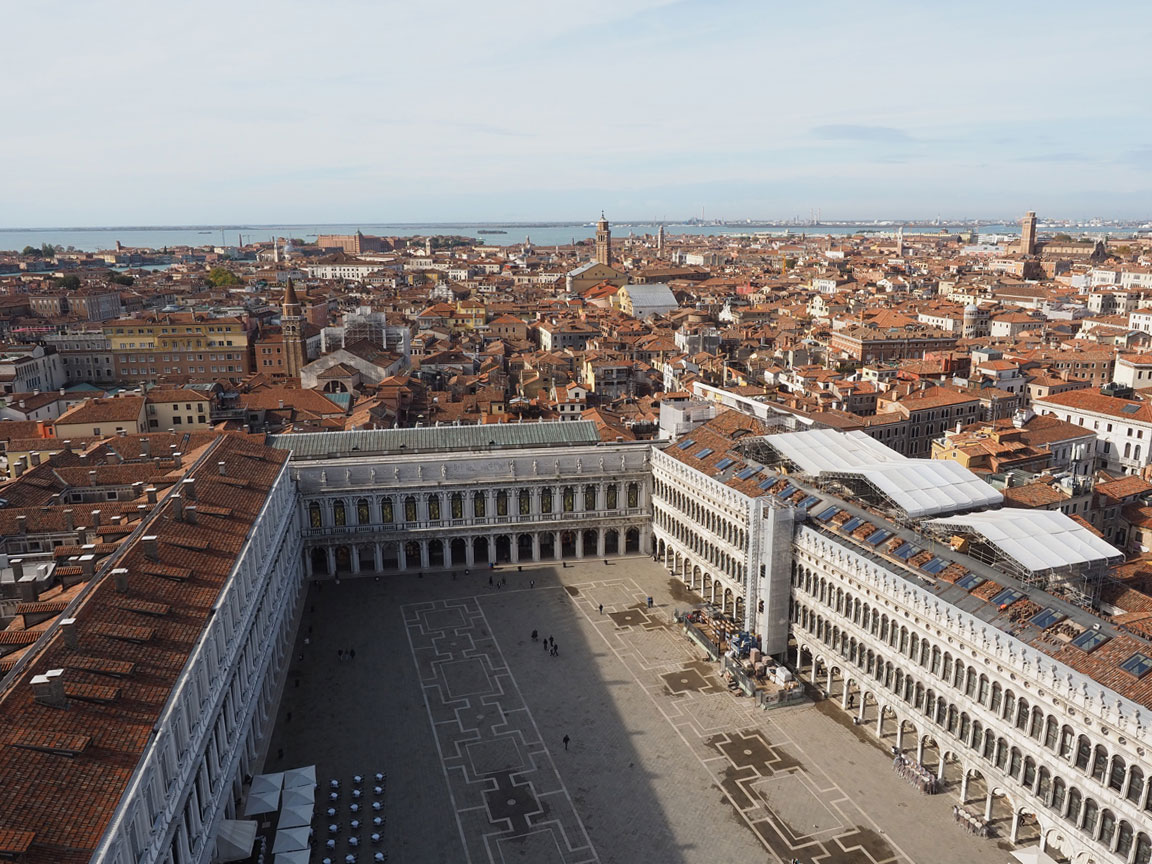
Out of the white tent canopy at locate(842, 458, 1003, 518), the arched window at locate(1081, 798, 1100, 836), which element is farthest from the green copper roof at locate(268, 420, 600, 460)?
the arched window at locate(1081, 798, 1100, 836)

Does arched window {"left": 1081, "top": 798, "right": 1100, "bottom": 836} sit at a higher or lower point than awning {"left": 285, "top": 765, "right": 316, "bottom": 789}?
higher

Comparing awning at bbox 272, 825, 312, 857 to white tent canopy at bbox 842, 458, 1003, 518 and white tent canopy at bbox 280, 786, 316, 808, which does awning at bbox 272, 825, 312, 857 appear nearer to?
white tent canopy at bbox 280, 786, 316, 808

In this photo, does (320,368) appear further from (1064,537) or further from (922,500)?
(1064,537)

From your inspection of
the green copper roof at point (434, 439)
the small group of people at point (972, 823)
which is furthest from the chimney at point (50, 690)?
the green copper roof at point (434, 439)

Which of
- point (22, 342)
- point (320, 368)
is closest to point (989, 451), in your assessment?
point (320, 368)

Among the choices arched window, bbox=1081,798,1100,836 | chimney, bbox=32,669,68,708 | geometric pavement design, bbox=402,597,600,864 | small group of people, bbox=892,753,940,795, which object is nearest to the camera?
chimney, bbox=32,669,68,708

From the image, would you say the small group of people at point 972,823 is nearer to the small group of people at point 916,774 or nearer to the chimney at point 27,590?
the small group of people at point 916,774

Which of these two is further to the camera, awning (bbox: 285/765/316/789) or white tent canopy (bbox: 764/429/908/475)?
white tent canopy (bbox: 764/429/908/475)
